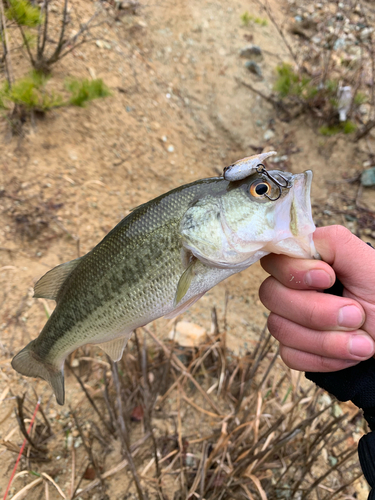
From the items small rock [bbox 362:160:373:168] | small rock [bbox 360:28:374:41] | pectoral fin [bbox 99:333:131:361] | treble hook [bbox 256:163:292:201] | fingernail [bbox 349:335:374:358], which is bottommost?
small rock [bbox 362:160:373:168]

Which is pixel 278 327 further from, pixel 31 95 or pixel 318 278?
pixel 31 95

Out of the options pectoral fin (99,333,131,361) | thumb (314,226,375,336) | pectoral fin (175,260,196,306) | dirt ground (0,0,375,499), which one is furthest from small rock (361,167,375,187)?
pectoral fin (99,333,131,361)

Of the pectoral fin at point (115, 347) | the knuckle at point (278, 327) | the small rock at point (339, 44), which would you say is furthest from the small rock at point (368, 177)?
the pectoral fin at point (115, 347)

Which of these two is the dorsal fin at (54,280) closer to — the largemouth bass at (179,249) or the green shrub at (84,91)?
the largemouth bass at (179,249)

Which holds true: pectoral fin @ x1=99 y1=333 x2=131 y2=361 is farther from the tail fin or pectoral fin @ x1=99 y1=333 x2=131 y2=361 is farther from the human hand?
the human hand

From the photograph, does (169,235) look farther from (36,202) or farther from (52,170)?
(52,170)

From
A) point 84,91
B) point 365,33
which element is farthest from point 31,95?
point 365,33
